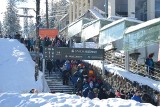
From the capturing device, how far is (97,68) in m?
25.2

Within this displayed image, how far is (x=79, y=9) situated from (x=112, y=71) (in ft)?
121

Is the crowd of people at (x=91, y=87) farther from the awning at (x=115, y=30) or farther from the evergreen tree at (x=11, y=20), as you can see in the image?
the evergreen tree at (x=11, y=20)

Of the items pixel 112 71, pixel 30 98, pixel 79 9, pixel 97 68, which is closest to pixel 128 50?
pixel 112 71

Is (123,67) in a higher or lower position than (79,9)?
lower

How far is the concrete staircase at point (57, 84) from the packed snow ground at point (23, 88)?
80cm

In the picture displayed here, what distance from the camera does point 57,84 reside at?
81.7 ft

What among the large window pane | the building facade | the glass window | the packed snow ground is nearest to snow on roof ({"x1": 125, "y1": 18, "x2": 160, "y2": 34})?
the packed snow ground

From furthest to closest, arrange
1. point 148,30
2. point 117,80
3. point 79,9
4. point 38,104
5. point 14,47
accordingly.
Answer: point 79,9, point 14,47, point 117,80, point 148,30, point 38,104

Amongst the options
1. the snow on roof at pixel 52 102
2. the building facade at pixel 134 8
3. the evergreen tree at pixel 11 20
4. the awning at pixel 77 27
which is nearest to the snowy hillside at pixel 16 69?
the awning at pixel 77 27

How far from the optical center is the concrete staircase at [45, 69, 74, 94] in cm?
2397

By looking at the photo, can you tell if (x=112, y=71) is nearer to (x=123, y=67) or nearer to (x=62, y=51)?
(x=123, y=67)

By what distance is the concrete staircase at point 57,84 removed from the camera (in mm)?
23969

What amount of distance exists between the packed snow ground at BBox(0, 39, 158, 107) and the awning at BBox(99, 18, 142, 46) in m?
4.22

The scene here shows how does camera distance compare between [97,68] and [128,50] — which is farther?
[97,68]
